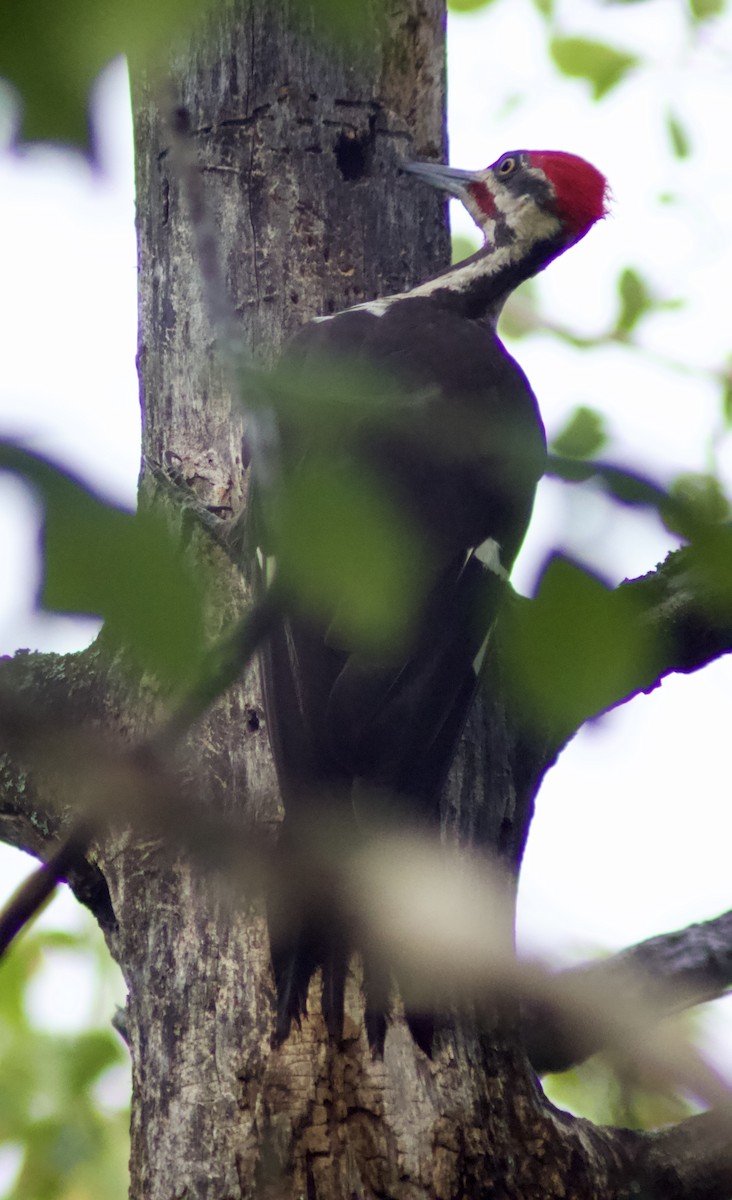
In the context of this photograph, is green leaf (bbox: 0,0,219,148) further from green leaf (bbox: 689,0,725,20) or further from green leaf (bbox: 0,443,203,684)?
green leaf (bbox: 689,0,725,20)

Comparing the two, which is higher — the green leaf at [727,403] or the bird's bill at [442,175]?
the bird's bill at [442,175]

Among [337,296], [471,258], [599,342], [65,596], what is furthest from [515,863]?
[65,596]

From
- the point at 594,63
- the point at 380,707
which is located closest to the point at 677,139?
the point at 594,63

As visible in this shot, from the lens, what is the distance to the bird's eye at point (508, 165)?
A: 7.91ft

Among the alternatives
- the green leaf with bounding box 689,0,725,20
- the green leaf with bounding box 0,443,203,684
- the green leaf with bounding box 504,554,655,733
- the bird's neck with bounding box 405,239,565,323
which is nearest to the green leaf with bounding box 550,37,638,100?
the green leaf with bounding box 689,0,725,20

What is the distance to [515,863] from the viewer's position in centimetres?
167

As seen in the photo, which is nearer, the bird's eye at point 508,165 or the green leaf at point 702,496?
the green leaf at point 702,496

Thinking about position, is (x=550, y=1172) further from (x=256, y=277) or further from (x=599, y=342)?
(x=256, y=277)

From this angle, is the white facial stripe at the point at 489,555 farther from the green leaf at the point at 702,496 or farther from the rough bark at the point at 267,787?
the green leaf at the point at 702,496

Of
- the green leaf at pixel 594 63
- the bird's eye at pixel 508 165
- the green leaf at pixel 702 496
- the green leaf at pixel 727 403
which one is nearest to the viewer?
the green leaf at pixel 702 496

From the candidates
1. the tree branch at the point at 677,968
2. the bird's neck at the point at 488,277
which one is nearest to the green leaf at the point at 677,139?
the bird's neck at the point at 488,277

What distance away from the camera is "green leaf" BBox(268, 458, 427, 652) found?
1.52ft

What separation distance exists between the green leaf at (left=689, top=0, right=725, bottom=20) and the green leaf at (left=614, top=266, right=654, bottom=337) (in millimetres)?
358

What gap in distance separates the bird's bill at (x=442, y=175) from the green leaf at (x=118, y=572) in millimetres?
1698
